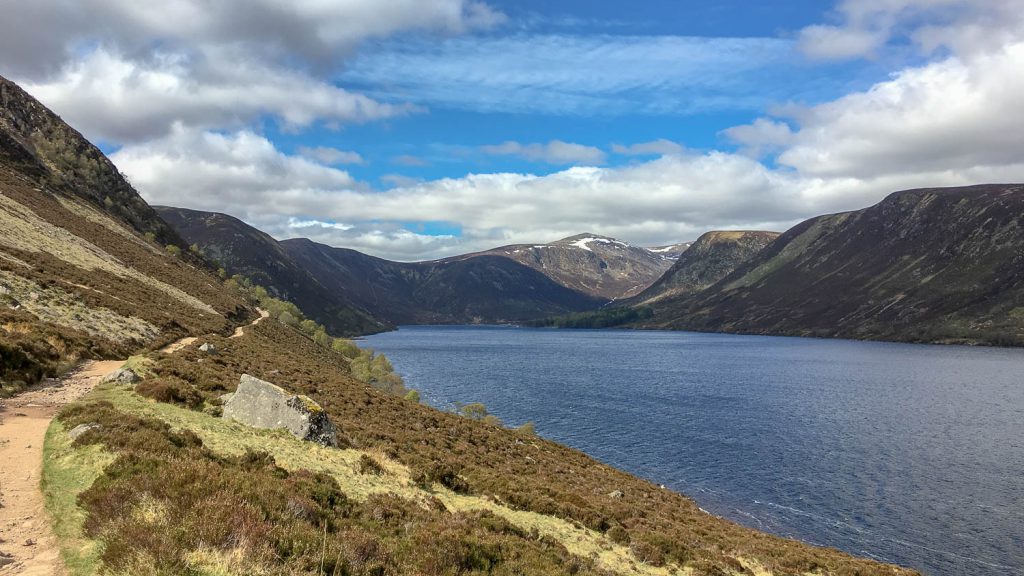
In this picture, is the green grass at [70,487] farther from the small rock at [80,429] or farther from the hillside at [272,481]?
the small rock at [80,429]

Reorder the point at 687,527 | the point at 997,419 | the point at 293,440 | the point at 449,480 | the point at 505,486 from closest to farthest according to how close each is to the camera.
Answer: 1. the point at 293,440
2. the point at 449,480
3. the point at 505,486
4. the point at 687,527
5. the point at 997,419

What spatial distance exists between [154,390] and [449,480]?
14954 millimetres

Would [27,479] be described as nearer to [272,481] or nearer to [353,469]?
[272,481]

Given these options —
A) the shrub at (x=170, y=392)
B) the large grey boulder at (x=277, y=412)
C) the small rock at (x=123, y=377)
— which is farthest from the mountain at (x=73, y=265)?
the large grey boulder at (x=277, y=412)

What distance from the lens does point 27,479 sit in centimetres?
1551

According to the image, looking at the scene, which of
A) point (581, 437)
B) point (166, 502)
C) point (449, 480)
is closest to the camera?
point (166, 502)

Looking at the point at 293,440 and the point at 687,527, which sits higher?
the point at 293,440

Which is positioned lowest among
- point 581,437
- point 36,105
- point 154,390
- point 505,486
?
point 581,437

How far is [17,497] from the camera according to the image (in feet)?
47.1

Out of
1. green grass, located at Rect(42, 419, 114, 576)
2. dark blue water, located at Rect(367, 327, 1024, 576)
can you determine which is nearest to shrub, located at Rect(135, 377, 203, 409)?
green grass, located at Rect(42, 419, 114, 576)

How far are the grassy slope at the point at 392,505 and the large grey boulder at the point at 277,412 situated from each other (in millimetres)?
1269

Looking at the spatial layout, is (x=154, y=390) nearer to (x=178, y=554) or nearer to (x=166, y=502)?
(x=166, y=502)

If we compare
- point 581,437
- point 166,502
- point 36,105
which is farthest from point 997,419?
point 36,105

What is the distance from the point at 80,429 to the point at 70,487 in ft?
14.3
